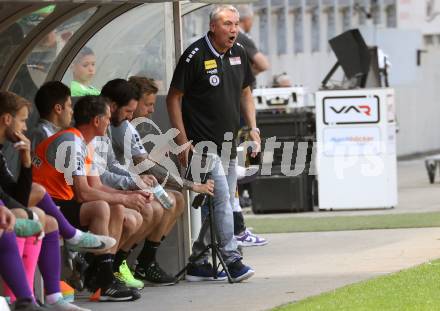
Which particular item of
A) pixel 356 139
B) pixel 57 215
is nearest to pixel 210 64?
pixel 57 215

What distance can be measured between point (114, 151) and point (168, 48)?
107 cm

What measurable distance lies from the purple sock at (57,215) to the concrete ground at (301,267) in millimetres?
712

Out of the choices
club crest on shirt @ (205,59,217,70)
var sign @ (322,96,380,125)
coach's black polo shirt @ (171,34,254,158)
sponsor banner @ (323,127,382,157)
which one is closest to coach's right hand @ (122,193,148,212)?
coach's black polo shirt @ (171,34,254,158)

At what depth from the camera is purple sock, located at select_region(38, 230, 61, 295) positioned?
926cm

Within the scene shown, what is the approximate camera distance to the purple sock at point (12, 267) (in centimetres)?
858

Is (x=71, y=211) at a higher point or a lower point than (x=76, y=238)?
higher

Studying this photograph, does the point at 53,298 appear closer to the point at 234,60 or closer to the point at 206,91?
the point at 206,91

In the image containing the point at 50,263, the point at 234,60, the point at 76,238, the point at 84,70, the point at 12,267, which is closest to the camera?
the point at 12,267

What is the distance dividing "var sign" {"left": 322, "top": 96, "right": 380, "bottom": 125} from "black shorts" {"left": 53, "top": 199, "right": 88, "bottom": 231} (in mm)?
8010

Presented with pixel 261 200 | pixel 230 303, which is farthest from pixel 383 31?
pixel 230 303

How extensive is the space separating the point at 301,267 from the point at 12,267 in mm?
3912

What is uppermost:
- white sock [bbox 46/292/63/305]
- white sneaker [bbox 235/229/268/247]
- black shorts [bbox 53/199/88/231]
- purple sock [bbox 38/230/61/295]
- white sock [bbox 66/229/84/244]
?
black shorts [bbox 53/199/88/231]

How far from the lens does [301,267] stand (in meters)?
12.0

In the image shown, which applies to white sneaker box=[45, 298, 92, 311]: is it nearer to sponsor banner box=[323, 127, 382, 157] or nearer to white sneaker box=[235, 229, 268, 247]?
white sneaker box=[235, 229, 268, 247]
